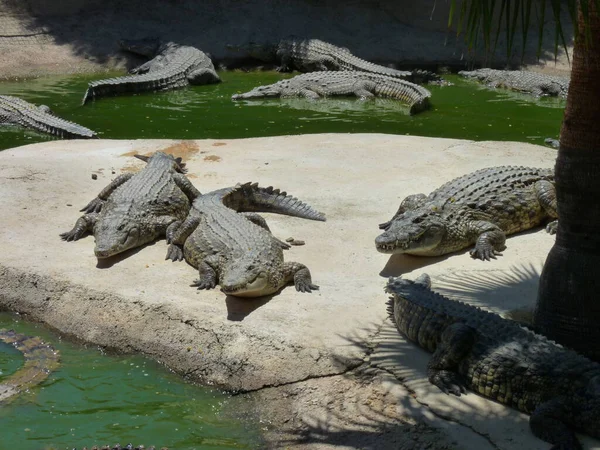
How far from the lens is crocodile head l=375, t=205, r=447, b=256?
6824mm

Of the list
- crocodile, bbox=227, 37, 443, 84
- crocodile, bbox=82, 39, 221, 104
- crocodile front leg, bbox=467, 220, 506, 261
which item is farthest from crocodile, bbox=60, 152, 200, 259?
crocodile, bbox=227, 37, 443, 84

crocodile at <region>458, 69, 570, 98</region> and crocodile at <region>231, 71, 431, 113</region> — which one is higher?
crocodile at <region>458, 69, 570, 98</region>

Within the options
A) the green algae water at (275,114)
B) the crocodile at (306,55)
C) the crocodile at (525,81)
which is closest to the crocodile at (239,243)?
the green algae water at (275,114)

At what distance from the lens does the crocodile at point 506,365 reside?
4.56 m

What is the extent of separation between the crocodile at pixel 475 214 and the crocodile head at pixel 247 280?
0.97m

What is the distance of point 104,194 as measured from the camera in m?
8.45

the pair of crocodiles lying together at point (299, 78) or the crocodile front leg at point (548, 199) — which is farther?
the pair of crocodiles lying together at point (299, 78)

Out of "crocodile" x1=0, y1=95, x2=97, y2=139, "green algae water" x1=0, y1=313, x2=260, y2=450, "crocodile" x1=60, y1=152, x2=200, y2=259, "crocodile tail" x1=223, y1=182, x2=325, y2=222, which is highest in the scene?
"crocodile tail" x1=223, y1=182, x2=325, y2=222

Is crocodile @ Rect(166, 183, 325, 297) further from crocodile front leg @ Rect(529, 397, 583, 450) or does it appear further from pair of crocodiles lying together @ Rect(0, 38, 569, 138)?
pair of crocodiles lying together @ Rect(0, 38, 569, 138)

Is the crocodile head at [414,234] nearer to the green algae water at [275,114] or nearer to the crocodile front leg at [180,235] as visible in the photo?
the crocodile front leg at [180,235]

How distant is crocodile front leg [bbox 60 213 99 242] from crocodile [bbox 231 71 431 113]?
7.41 metres

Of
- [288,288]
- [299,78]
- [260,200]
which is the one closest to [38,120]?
[299,78]

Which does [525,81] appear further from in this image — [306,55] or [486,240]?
[486,240]

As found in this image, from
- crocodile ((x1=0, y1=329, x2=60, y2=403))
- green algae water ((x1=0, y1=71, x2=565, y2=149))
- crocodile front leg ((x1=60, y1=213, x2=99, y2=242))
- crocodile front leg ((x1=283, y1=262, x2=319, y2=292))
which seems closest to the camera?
crocodile ((x1=0, y1=329, x2=60, y2=403))
